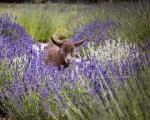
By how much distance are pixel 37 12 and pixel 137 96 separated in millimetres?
9326

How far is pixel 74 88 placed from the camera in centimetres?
381

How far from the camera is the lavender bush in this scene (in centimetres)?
276

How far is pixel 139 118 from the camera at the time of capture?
263 centimetres

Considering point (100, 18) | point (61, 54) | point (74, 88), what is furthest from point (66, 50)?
point (100, 18)

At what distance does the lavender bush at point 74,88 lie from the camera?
9.06ft

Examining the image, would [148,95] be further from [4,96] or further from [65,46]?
[65,46]

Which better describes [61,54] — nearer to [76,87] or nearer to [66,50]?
[66,50]

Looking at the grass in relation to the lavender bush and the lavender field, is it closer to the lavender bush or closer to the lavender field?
the lavender field

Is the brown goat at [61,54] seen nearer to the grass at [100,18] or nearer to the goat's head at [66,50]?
the goat's head at [66,50]

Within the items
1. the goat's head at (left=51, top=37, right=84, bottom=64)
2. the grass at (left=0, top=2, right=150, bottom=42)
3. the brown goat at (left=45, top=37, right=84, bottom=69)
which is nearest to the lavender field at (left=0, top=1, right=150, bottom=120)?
the brown goat at (left=45, top=37, right=84, bottom=69)

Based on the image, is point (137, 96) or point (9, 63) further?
point (9, 63)

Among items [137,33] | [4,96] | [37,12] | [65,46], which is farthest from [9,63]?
[37,12]

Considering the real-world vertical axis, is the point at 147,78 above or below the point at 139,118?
above

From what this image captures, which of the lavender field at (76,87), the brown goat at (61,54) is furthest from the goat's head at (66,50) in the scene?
the lavender field at (76,87)
